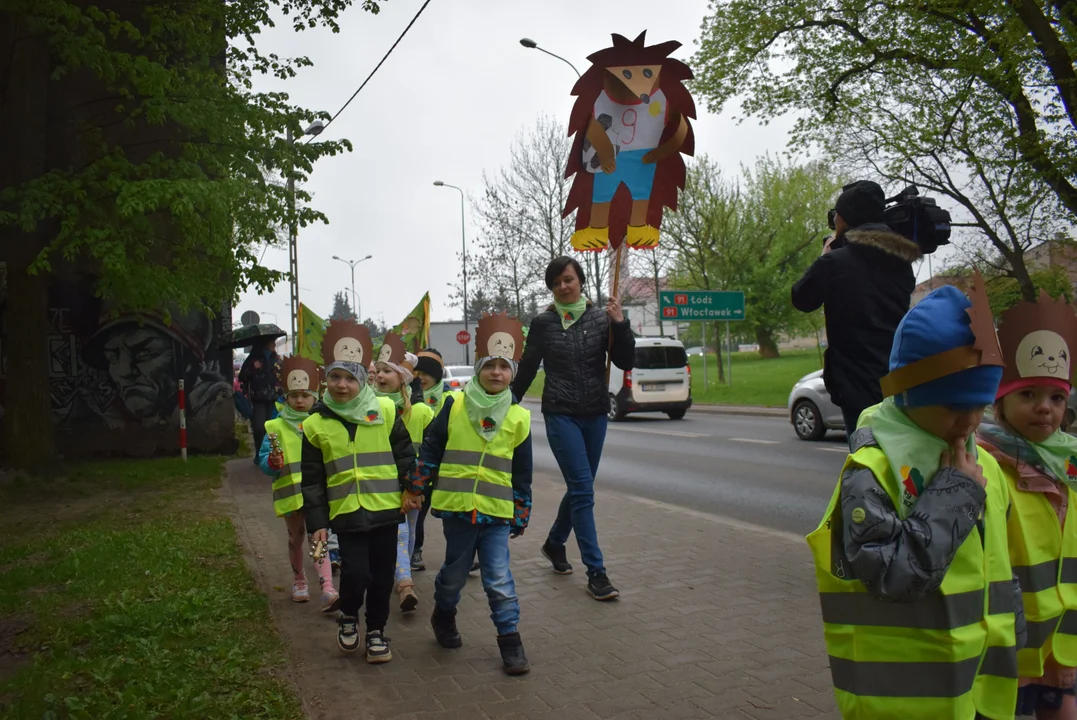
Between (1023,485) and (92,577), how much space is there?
6085mm

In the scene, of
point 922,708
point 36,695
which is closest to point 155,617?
point 36,695

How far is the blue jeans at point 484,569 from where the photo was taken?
4.55m

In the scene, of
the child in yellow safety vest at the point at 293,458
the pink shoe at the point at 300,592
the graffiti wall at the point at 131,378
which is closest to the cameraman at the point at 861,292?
the child in yellow safety vest at the point at 293,458

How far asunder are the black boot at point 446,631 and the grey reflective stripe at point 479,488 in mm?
688

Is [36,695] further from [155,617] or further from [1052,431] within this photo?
[1052,431]

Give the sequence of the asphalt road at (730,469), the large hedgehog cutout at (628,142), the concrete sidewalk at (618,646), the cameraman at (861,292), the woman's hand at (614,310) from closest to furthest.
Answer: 1. the concrete sidewalk at (618,646)
2. the cameraman at (861,292)
3. the woman's hand at (614,310)
4. the large hedgehog cutout at (628,142)
5. the asphalt road at (730,469)

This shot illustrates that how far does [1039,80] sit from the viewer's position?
1622 centimetres

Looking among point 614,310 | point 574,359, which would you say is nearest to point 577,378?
point 574,359

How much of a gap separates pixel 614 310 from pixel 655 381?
16.9 meters

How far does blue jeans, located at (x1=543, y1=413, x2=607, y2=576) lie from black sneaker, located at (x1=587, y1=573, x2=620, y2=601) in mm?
33

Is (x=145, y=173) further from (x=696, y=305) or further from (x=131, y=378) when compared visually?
(x=696, y=305)

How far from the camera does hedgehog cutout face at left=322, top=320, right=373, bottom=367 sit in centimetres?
494

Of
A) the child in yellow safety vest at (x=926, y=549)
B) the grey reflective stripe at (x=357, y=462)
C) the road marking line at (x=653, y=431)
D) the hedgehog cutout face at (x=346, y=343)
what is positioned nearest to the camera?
the child in yellow safety vest at (x=926, y=549)

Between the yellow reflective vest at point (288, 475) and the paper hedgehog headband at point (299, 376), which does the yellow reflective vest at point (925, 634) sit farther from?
the paper hedgehog headband at point (299, 376)
